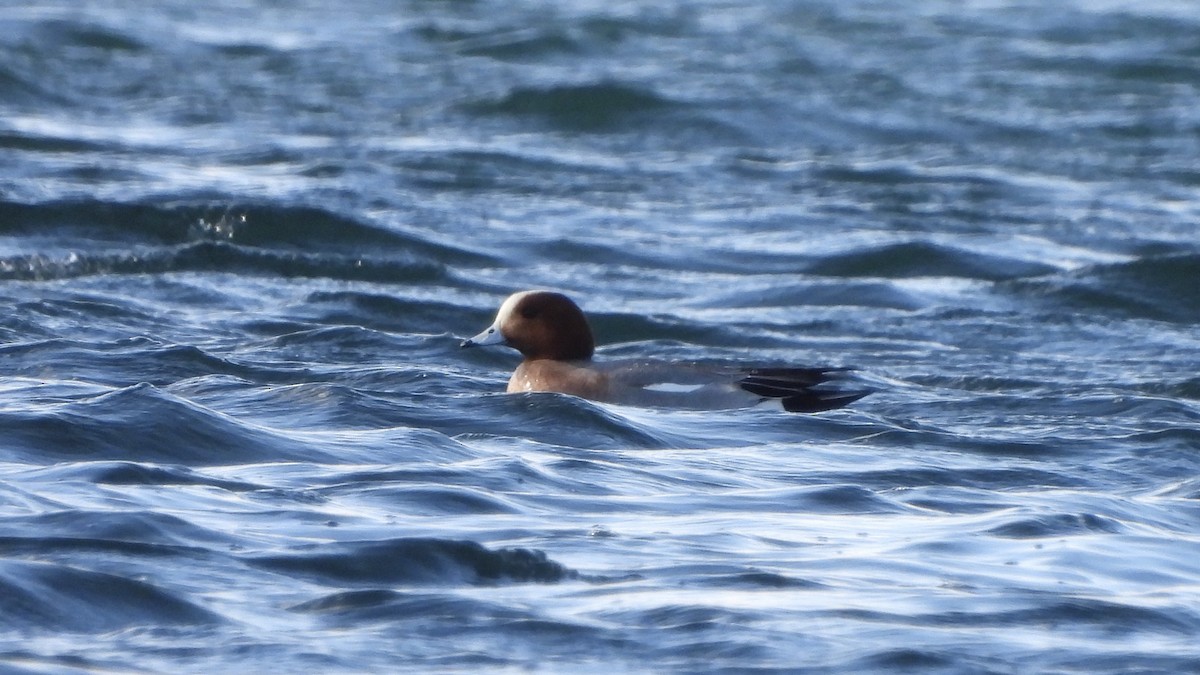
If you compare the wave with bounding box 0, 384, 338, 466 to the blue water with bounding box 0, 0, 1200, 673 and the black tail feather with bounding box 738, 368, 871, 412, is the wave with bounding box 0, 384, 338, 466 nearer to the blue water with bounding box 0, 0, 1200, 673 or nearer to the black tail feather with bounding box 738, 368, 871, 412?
the blue water with bounding box 0, 0, 1200, 673

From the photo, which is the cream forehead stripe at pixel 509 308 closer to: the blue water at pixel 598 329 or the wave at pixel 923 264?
the blue water at pixel 598 329

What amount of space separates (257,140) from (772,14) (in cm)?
973

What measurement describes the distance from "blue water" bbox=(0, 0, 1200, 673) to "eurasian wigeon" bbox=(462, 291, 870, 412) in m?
0.23

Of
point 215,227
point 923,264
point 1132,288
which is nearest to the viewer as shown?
point 1132,288

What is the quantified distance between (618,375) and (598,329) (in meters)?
2.85

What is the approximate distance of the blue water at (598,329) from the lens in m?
5.15

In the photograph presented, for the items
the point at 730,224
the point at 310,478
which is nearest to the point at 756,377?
the point at 310,478

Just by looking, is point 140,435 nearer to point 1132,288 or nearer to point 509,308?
point 509,308

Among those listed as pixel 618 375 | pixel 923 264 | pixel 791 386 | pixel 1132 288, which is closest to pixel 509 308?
pixel 618 375

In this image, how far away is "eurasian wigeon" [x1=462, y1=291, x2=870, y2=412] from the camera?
8.97 meters

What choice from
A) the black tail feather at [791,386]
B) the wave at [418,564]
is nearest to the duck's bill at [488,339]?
the black tail feather at [791,386]

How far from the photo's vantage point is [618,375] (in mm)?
9188

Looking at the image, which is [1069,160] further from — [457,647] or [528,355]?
[457,647]

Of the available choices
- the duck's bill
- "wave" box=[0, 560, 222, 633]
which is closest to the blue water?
"wave" box=[0, 560, 222, 633]
